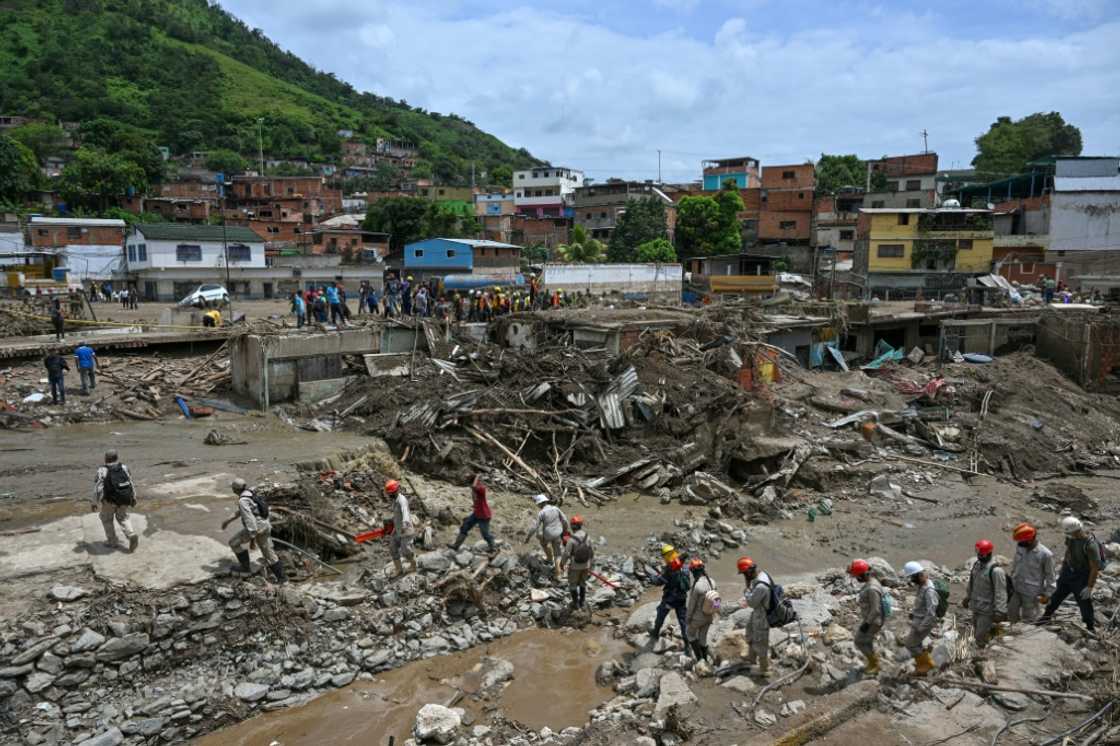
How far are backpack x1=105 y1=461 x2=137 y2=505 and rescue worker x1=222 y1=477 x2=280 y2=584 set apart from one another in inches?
53.5

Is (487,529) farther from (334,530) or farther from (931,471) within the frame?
(931,471)

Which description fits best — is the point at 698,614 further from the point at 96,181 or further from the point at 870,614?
the point at 96,181

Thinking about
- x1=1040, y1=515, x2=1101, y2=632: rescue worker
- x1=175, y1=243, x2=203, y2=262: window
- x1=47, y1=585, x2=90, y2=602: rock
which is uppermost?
x1=175, y1=243, x2=203, y2=262: window

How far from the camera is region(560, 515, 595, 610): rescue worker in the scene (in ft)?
35.6

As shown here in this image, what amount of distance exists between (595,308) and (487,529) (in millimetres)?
15842

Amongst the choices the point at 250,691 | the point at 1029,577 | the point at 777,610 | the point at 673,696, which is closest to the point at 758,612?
the point at 777,610

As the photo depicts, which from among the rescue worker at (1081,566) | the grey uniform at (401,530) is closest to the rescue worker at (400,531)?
the grey uniform at (401,530)

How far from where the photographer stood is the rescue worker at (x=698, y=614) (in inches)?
355

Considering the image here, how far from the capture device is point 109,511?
10305mm

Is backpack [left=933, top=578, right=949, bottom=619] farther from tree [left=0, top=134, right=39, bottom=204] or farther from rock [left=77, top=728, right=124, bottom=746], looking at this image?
tree [left=0, top=134, right=39, bottom=204]

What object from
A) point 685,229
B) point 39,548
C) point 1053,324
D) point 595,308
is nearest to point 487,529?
point 39,548

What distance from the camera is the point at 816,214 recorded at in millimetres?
54750

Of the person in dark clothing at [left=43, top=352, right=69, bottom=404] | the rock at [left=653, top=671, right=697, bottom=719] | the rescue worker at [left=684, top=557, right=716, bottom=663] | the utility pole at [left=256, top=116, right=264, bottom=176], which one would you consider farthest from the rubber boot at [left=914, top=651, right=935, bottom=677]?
the utility pole at [left=256, top=116, right=264, bottom=176]

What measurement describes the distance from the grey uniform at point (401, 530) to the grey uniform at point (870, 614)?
647cm
